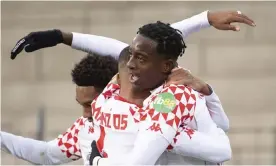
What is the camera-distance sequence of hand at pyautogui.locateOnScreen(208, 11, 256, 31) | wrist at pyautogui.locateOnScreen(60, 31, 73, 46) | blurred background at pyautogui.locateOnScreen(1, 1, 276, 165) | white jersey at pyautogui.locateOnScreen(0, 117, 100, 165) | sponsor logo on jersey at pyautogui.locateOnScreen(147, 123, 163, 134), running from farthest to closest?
blurred background at pyautogui.locateOnScreen(1, 1, 276, 165)
white jersey at pyautogui.locateOnScreen(0, 117, 100, 165)
wrist at pyautogui.locateOnScreen(60, 31, 73, 46)
hand at pyautogui.locateOnScreen(208, 11, 256, 31)
sponsor logo on jersey at pyautogui.locateOnScreen(147, 123, 163, 134)

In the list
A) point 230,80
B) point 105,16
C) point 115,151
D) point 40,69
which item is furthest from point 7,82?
point 115,151

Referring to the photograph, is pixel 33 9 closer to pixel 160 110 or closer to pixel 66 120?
pixel 66 120

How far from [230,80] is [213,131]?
277 cm

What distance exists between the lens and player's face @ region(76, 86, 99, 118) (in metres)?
2.27

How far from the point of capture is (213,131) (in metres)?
2.01

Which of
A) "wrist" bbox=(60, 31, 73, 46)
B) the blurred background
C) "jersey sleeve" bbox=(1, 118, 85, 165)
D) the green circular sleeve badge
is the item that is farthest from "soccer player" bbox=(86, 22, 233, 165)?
the blurred background

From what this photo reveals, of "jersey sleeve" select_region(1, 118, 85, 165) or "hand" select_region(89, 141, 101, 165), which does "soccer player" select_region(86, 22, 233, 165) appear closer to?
"hand" select_region(89, 141, 101, 165)

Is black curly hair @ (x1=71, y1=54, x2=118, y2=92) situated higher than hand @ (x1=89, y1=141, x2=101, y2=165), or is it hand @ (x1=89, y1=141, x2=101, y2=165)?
black curly hair @ (x1=71, y1=54, x2=118, y2=92)

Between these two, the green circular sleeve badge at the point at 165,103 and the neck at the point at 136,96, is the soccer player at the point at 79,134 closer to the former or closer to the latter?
the neck at the point at 136,96

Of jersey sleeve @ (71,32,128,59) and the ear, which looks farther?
jersey sleeve @ (71,32,128,59)

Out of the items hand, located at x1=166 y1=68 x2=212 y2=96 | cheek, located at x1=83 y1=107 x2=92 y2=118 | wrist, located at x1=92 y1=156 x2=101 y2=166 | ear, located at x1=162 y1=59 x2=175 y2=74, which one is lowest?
wrist, located at x1=92 y1=156 x2=101 y2=166

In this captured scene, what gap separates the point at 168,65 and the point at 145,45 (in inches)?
2.9

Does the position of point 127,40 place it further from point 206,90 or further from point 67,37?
point 206,90

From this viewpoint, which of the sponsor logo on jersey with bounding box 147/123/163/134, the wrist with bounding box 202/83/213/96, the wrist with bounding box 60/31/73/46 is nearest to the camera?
the sponsor logo on jersey with bounding box 147/123/163/134
